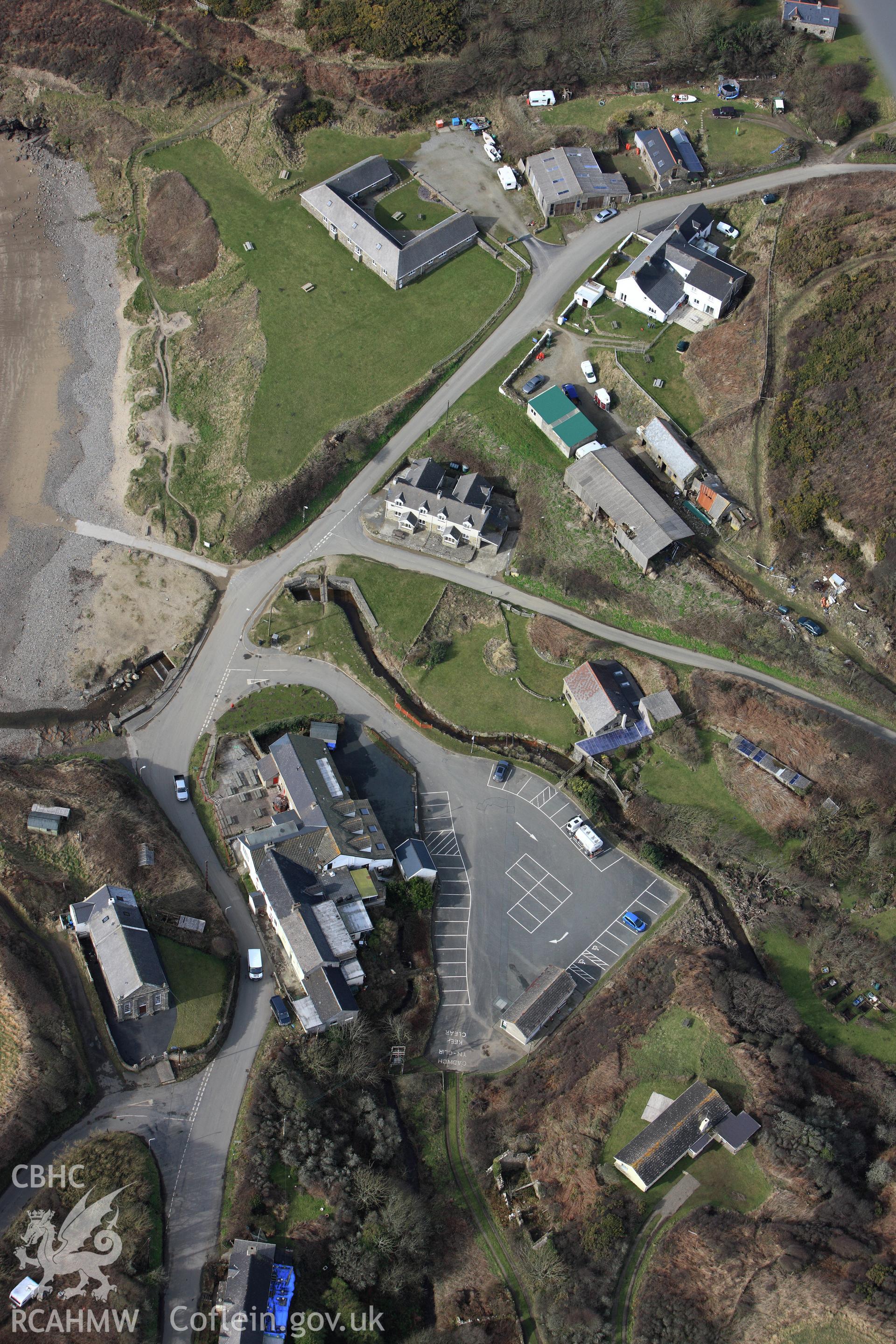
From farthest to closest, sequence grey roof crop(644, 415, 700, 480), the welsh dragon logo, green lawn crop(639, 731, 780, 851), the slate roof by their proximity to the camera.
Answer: grey roof crop(644, 415, 700, 480), the slate roof, green lawn crop(639, 731, 780, 851), the welsh dragon logo

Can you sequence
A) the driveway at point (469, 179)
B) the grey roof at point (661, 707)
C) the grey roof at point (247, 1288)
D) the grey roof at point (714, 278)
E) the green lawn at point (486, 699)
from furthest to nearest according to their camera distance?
the driveway at point (469, 179) → the grey roof at point (714, 278) → the green lawn at point (486, 699) → the grey roof at point (661, 707) → the grey roof at point (247, 1288)

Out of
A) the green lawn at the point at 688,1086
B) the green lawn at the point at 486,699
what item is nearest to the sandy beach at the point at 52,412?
the green lawn at the point at 486,699

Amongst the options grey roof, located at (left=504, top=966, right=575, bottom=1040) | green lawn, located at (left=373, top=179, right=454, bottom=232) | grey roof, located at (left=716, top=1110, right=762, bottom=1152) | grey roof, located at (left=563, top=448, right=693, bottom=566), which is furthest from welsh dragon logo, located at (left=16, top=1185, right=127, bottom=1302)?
green lawn, located at (left=373, top=179, right=454, bottom=232)

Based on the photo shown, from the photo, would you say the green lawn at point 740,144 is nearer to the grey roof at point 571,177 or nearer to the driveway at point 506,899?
the grey roof at point 571,177

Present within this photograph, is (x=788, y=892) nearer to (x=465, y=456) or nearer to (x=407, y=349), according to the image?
(x=465, y=456)

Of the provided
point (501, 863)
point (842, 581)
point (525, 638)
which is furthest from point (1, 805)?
point (842, 581)

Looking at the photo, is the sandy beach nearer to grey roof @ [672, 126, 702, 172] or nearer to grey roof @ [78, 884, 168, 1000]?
grey roof @ [78, 884, 168, 1000]

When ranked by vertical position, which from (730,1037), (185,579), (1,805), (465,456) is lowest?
(1,805)
